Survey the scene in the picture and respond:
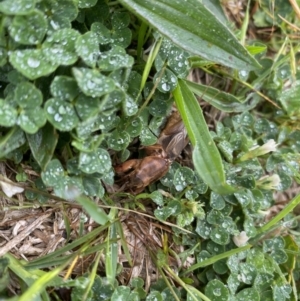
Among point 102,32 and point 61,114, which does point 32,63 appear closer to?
point 61,114

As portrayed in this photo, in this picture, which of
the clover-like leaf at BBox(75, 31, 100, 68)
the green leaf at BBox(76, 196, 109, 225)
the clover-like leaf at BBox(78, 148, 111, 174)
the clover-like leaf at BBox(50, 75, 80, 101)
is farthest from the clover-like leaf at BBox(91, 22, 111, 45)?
the green leaf at BBox(76, 196, 109, 225)

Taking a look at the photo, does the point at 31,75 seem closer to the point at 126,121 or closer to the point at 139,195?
the point at 126,121

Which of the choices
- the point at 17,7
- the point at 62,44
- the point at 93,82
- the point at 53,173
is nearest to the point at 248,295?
the point at 53,173

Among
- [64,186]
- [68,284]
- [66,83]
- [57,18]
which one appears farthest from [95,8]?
[68,284]

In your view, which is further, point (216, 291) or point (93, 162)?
point (216, 291)

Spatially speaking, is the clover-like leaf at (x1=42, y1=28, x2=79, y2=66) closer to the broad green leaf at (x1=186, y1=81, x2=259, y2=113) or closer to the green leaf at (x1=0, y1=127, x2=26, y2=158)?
the green leaf at (x1=0, y1=127, x2=26, y2=158)

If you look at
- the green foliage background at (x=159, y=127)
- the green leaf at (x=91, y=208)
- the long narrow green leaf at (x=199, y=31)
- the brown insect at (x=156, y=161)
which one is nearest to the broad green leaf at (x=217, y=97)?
the green foliage background at (x=159, y=127)

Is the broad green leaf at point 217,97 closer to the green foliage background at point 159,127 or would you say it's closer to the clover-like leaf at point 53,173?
the green foliage background at point 159,127
